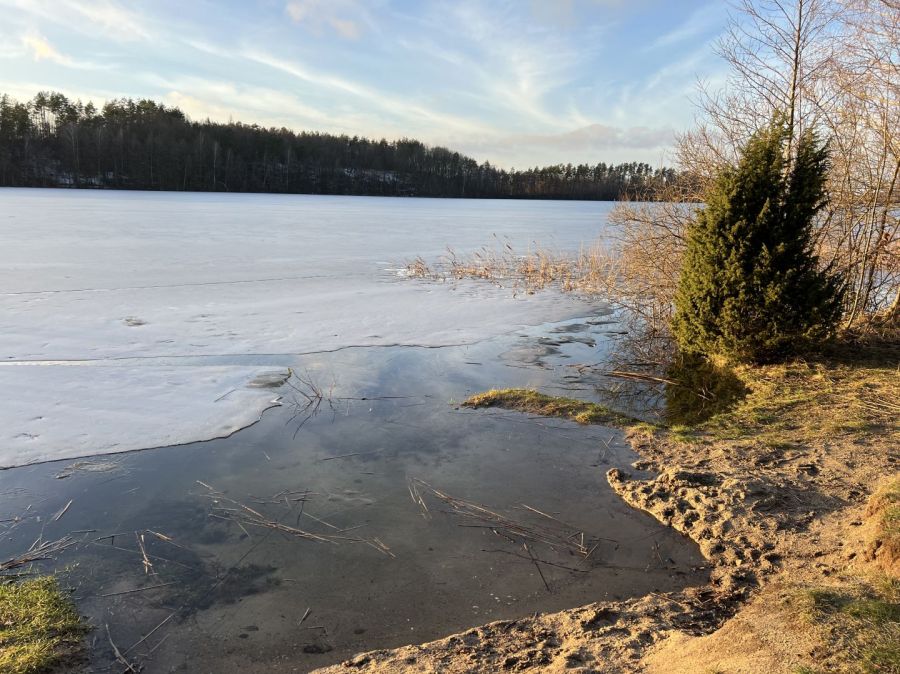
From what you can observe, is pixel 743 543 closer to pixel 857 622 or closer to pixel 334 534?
pixel 857 622

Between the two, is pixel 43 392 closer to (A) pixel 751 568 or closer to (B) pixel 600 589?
(B) pixel 600 589

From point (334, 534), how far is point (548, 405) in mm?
3425

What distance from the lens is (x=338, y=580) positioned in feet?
12.6

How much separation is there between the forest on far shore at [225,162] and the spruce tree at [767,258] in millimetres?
54446

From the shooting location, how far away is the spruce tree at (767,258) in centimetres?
763

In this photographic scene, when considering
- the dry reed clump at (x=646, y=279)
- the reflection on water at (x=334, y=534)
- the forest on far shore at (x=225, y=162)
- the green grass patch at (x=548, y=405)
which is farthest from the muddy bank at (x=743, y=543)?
the forest on far shore at (x=225, y=162)

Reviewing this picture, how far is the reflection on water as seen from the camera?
136 inches

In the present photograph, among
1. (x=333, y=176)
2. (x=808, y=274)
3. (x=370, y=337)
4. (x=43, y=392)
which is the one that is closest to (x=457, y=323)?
(x=370, y=337)

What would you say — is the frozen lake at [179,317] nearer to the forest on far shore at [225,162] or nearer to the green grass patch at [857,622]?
the green grass patch at [857,622]

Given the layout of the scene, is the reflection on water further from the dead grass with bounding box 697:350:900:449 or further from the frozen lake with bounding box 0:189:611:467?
the dead grass with bounding box 697:350:900:449

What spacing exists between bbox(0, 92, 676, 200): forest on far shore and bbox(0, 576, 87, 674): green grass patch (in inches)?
2412

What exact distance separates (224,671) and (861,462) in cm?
535

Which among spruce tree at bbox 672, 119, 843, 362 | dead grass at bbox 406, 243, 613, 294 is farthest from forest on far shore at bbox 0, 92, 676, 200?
spruce tree at bbox 672, 119, 843, 362

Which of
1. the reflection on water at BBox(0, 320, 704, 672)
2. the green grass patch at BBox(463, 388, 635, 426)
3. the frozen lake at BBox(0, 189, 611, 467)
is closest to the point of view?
the reflection on water at BBox(0, 320, 704, 672)
